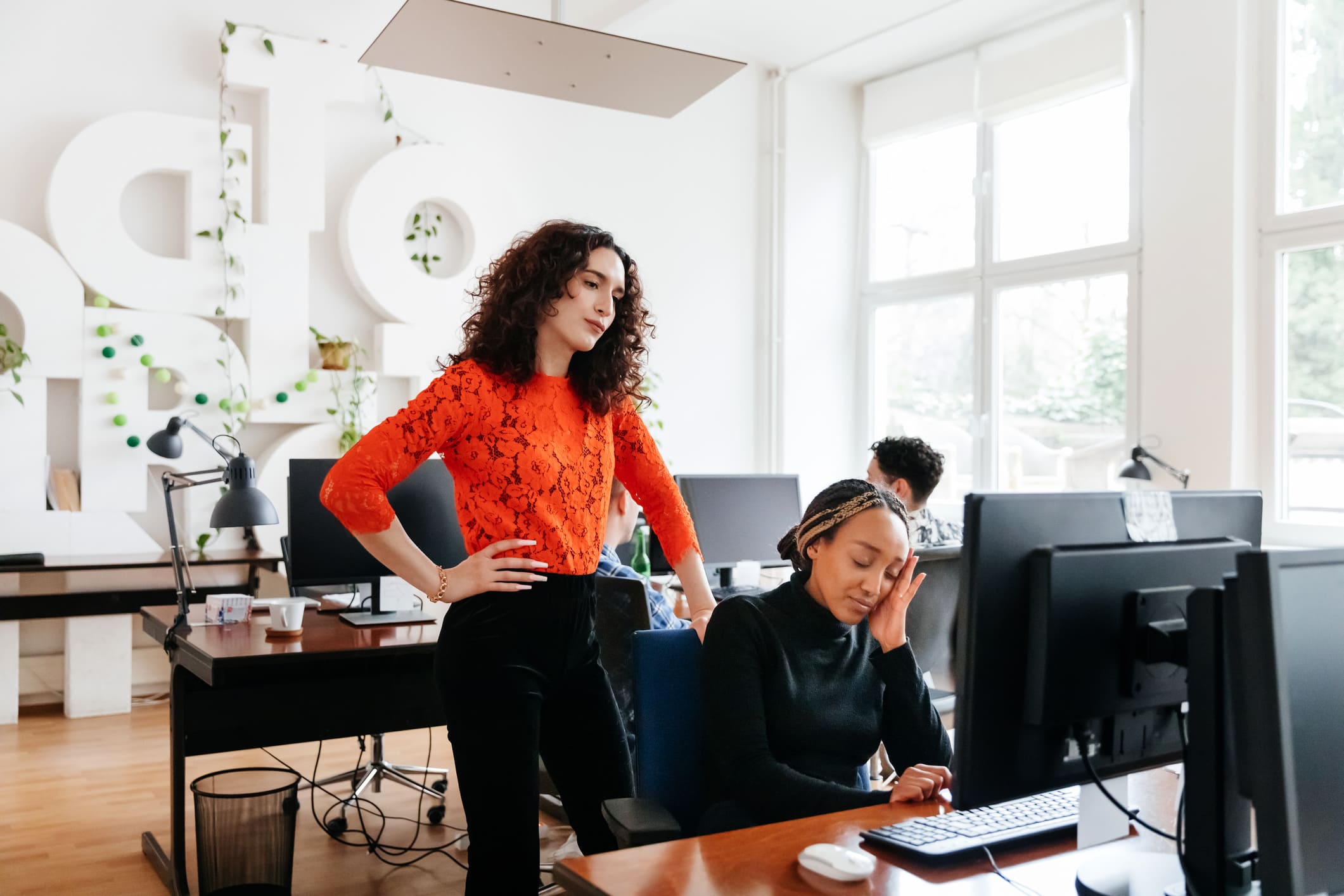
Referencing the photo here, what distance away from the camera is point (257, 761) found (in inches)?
170

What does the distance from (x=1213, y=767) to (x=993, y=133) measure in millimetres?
5765

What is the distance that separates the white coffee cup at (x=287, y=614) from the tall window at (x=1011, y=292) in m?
4.25

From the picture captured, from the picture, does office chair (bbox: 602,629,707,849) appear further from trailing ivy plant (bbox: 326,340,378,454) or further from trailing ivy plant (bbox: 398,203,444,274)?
trailing ivy plant (bbox: 398,203,444,274)

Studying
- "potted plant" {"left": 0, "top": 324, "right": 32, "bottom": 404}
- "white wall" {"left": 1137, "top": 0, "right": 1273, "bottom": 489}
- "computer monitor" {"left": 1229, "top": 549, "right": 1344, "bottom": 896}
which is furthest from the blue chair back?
"potted plant" {"left": 0, "top": 324, "right": 32, "bottom": 404}

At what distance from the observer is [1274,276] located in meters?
5.09

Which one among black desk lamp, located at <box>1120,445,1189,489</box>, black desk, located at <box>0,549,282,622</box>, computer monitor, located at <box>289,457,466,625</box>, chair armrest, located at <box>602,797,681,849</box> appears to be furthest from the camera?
black desk lamp, located at <box>1120,445,1189,489</box>

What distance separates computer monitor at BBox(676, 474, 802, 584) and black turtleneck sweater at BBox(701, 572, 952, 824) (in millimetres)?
1991

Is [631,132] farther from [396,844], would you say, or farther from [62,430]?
[396,844]

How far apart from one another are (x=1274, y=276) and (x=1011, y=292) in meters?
1.53

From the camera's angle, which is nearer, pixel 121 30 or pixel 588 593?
pixel 588 593

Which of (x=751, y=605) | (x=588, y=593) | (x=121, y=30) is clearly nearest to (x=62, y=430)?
(x=121, y=30)

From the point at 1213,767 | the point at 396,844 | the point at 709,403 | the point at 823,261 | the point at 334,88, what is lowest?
the point at 396,844

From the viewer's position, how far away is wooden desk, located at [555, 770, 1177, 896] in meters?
1.30

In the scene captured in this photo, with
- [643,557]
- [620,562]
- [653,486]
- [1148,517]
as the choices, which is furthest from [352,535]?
[1148,517]
